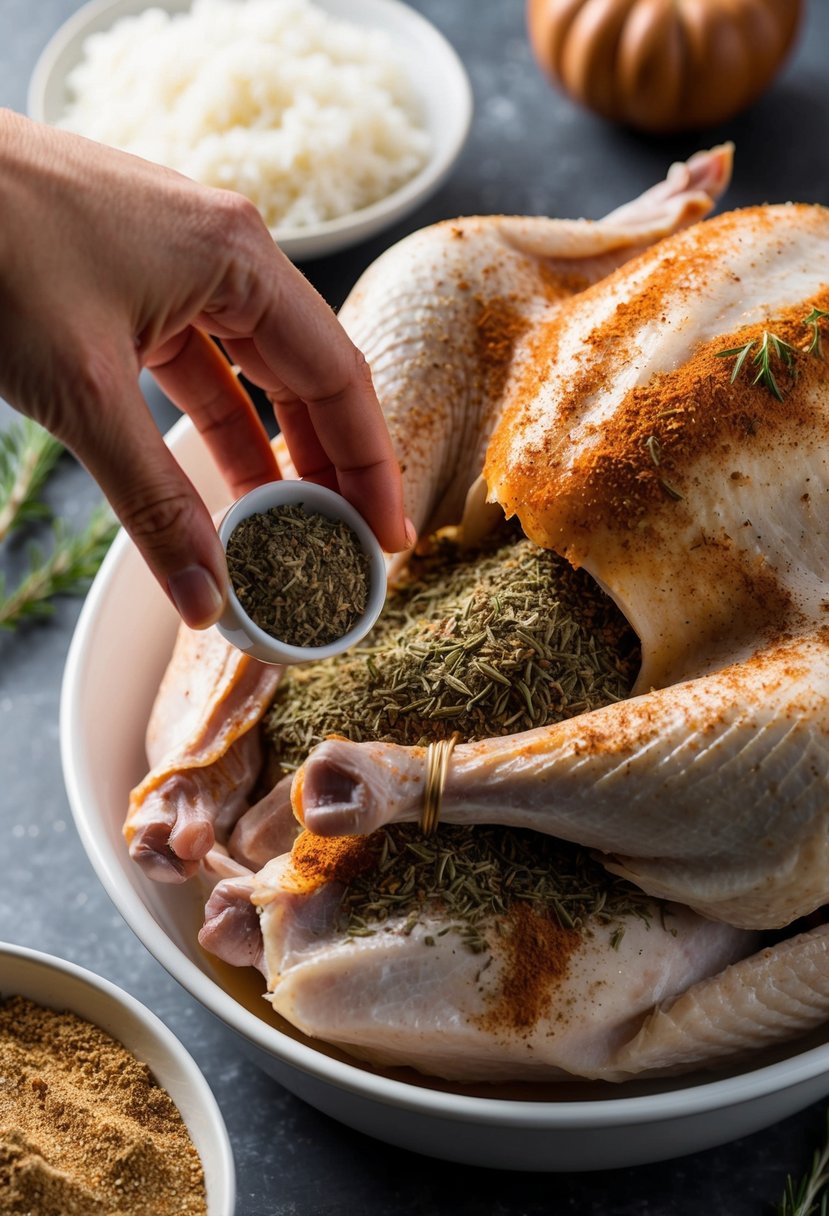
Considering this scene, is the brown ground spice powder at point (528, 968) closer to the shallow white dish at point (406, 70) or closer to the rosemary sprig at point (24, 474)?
the rosemary sprig at point (24, 474)

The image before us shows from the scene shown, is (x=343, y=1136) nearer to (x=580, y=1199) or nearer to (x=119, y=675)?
(x=580, y=1199)

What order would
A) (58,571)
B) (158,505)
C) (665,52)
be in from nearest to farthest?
1. (158,505)
2. (58,571)
3. (665,52)

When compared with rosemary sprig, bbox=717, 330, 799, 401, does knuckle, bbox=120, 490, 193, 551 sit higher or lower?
higher

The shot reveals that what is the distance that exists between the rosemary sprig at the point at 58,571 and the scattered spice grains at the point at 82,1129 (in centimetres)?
101

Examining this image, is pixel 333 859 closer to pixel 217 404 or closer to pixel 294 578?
pixel 294 578

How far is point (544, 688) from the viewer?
69.5 inches

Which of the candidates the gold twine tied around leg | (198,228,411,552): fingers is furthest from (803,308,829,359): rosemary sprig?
the gold twine tied around leg

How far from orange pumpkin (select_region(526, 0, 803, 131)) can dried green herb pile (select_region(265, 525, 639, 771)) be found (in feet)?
5.89

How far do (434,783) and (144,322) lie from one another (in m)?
0.67

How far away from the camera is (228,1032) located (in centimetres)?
201

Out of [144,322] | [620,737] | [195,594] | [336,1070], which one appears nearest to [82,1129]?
[336,1070]

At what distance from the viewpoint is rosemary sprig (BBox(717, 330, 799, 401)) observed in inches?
67.9

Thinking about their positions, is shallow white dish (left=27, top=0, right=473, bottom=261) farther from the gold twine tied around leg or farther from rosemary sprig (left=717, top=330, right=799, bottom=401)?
the gold twine tied around leg

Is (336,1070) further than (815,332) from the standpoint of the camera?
No
